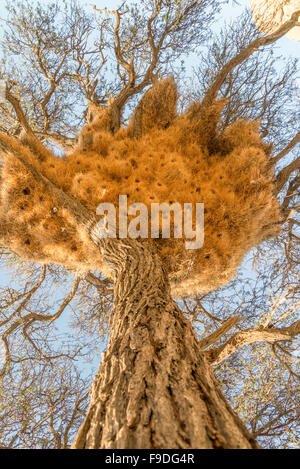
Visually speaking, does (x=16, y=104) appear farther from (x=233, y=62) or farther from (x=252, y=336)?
(x=252, y=336)

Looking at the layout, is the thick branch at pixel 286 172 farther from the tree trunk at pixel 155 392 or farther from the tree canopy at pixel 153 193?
the tree trunk at pixel 155 392

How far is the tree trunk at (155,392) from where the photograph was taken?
3.17 ft

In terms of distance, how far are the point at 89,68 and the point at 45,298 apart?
4.77 meters

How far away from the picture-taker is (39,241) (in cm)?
307

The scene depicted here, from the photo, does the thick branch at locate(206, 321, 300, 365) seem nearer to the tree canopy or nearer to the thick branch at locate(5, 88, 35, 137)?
the tree canopy

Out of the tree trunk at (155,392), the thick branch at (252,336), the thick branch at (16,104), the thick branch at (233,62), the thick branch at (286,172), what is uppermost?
the thick branch at (233,62)

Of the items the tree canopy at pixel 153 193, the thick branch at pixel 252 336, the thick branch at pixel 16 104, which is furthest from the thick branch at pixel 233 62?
the thick branch at pixel 252 336

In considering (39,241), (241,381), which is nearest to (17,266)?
(39,241)

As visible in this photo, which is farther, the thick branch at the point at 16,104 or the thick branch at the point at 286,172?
the thick branch at the point at 286,172

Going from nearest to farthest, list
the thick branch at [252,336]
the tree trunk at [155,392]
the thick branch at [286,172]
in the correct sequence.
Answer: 1. the tree trunk at [155,392]
2. the thick branch at [252,336]
3. the thick branch at [286,172]

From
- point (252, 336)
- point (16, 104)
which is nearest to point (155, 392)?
point (252, 336)

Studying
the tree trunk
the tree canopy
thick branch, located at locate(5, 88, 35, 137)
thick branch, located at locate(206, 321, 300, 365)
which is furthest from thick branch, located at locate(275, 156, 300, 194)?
thick branch, located at locate(5, 88, 35, 137)

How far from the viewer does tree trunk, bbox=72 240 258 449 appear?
0.96m

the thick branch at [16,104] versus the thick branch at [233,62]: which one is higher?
the thick branch at [233,62]
